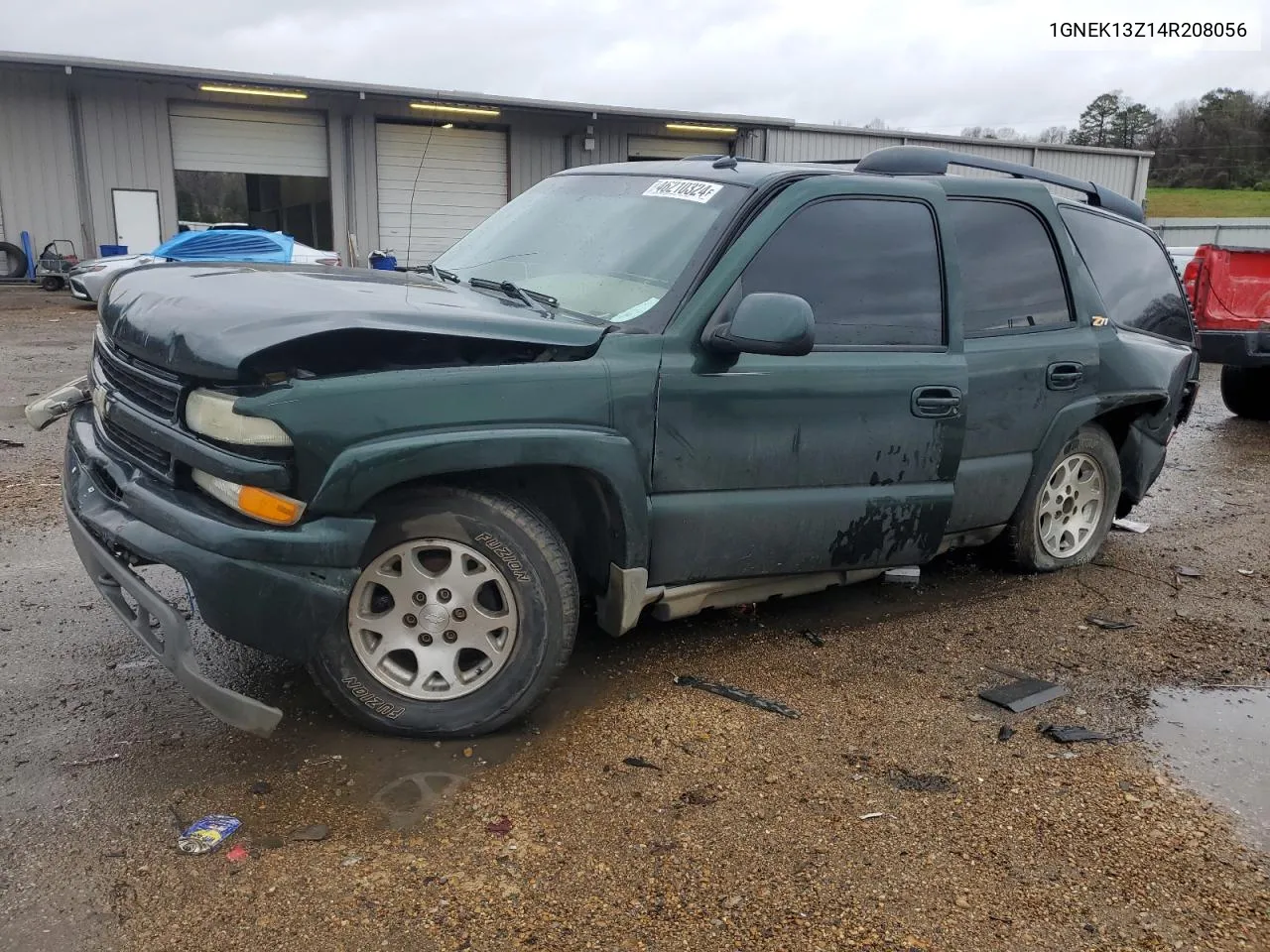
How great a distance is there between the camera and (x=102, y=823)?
277cm

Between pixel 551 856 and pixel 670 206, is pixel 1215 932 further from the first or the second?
pixel 670 206

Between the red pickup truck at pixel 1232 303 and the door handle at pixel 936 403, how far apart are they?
623 centimetres

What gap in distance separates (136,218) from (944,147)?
20.0 meters

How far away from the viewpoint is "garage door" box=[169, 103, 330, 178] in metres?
21.6

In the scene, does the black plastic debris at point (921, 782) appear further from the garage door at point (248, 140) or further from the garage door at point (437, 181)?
the garage door at point (248, 140)

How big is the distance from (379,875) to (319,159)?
74.2 feet

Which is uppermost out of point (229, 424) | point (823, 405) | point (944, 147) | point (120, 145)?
point (944, 147)

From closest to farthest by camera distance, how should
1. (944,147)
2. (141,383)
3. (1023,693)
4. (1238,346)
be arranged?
(141,383) < (1023,693) < (1238,346) < (944,147)

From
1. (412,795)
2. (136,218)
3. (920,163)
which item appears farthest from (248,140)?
(412,795)

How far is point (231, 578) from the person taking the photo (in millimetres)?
2781

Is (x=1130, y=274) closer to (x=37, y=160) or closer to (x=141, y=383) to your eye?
(x=141, y=383)

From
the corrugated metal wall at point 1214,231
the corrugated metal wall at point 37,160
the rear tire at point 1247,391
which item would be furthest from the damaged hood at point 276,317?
the corrugated metal wall at point 1214,231

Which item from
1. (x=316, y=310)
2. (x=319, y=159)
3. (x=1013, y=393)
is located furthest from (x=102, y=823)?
(x=319, y=159)

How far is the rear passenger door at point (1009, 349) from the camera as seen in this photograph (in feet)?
14.1
